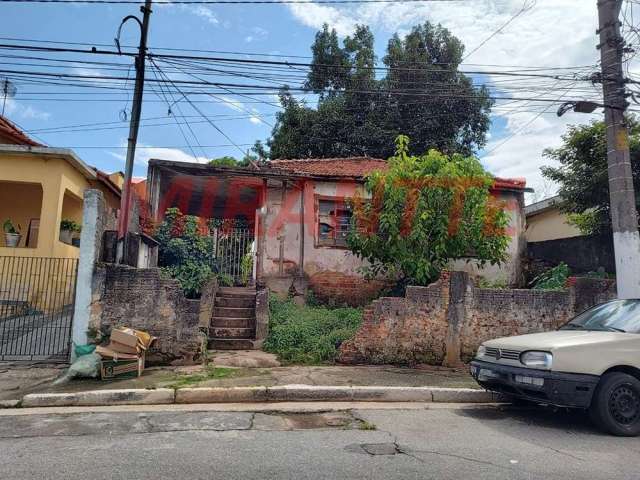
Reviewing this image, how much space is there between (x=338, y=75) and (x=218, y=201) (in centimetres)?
1038

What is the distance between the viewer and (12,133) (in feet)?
46.5

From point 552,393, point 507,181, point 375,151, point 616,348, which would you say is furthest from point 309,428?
point 375,151

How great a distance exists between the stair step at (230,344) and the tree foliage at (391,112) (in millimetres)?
13148

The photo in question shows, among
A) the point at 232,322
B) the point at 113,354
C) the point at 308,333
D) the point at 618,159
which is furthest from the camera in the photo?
the point at 232,322

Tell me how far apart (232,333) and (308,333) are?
1801 mm

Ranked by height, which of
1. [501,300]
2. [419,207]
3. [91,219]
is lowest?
[501,300]

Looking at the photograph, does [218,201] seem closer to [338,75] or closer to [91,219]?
[91,219]

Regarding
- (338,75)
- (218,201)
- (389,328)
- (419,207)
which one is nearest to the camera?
(389,328)

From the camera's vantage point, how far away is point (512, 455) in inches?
175

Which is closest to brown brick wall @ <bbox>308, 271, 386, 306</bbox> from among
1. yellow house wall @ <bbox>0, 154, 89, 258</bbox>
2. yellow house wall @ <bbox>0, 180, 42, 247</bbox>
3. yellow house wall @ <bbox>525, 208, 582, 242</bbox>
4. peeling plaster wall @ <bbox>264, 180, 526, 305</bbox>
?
peeling plaster wall @ <bbox>264, 180, 526, 305</bbox>

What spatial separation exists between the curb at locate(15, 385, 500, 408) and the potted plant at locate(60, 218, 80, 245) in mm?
8662

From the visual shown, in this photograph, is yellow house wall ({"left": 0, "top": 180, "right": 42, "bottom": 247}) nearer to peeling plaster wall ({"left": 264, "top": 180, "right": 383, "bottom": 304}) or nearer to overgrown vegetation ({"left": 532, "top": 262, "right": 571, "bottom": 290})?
peeling plaster wall ({"left": 264, "top": 180, "right": 383, "bottom": 304})

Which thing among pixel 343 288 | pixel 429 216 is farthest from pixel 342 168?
pixel 429 216

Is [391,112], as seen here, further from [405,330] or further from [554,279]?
[405,330]
